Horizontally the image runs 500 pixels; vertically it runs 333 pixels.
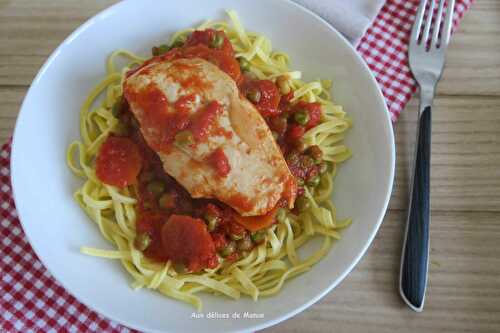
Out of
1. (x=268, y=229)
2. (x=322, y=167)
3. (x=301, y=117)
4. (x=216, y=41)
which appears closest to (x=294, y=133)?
(x=301, y=117)

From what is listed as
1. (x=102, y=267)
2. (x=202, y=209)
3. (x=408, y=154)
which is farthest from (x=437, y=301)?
(x=102, y=267)

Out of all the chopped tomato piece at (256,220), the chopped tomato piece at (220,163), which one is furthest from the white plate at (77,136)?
the chopped tomato piece at (220,163)

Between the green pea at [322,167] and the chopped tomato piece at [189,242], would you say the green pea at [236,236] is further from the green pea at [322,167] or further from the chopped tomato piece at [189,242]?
the green pea at [322,167]

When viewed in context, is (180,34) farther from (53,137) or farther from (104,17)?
(53,137)

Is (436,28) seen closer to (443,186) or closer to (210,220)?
(443,186)

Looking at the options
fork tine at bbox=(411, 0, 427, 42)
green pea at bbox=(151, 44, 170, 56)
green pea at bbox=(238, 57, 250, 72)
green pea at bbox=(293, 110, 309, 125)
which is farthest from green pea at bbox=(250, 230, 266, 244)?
fork tine at bbox=(411, 0, 427, 42)

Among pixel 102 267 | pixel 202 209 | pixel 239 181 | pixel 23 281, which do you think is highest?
pixel 239 181
